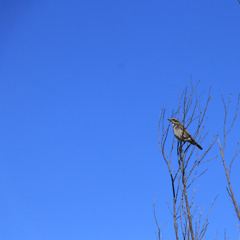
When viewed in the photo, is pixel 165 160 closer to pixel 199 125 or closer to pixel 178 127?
pixel 199 125

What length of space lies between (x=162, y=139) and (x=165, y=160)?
35 centimetres

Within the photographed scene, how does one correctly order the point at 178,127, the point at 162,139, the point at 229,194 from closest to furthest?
the point at 229,194
the point at 162,139
the point at 178,127

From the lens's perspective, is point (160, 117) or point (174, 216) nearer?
point (174, 216)

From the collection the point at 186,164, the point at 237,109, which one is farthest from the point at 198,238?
the point at 237,109

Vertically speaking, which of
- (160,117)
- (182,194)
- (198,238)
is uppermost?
(160,117)

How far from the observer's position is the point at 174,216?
13.5 ft

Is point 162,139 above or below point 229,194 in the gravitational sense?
above

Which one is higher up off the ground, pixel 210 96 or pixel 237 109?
pixel 210 96

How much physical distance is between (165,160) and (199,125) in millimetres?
803

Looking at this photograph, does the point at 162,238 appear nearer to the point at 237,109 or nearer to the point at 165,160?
the point at 165,160

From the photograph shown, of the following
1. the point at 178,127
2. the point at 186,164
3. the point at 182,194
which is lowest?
the point at 182,194

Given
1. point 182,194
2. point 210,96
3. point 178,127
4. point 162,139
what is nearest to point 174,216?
point 182,194

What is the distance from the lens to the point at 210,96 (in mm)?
5051

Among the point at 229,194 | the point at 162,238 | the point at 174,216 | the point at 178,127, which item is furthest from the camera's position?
the point at 178,127
